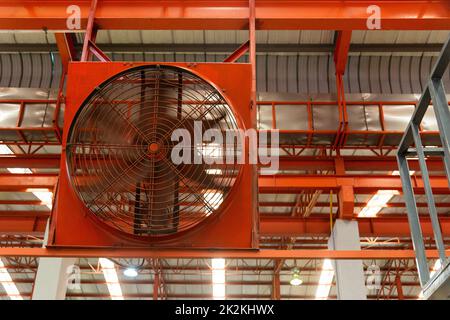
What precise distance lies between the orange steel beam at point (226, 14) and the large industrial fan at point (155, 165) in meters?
2.04

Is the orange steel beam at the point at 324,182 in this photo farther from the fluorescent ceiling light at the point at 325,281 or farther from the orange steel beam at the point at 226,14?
the fluorescent ceiling light at the point at 325,281

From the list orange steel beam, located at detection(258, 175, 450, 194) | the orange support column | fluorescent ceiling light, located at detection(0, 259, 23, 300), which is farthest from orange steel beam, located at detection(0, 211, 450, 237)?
fluorescent ceiling light, located at detection(0, 259, 23, 300)

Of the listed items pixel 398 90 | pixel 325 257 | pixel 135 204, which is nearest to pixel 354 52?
pixel 398 90

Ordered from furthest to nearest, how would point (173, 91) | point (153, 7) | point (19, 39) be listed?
1. point (19, 39)
2. point (153, 7)
3. point (173, 91)

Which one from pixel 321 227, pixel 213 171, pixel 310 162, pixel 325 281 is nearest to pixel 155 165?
pixel 213 171

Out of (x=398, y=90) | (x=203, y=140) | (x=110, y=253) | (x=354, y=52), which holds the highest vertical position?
(x=354, y=52)

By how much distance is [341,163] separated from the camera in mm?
8953

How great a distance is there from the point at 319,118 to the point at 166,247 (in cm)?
602

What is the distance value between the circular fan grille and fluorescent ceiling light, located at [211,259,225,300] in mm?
11998

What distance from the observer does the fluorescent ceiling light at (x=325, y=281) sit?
15.5 meters

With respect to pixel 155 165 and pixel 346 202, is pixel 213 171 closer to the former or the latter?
pixel 155 165

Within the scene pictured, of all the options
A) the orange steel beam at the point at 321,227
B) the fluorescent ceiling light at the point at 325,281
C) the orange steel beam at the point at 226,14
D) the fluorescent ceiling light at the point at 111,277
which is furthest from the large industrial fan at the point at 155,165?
the fluorescent ceiling light at the point at 325,281

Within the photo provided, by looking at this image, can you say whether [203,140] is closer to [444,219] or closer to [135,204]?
[135,204]

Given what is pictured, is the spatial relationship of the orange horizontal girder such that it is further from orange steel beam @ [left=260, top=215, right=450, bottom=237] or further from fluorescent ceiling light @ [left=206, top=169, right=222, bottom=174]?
fluorescent ceiling light @ [left=206, top=169, right=222, bottom=174]
